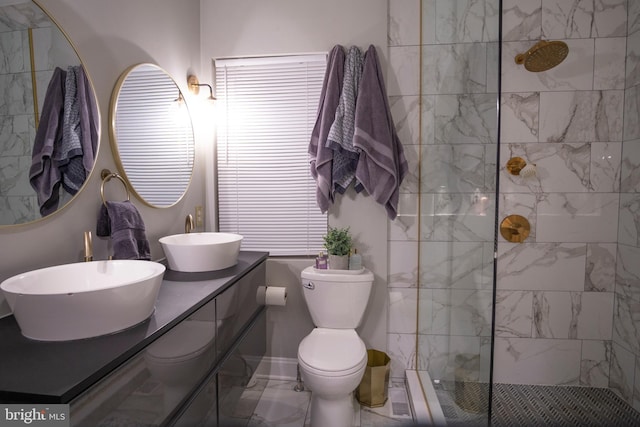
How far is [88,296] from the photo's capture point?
2.43 ft

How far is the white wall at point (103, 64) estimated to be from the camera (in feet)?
3.35

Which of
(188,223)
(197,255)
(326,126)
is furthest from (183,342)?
(326,126)

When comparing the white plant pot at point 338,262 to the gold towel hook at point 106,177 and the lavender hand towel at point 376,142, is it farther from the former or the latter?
the gold towel hook at point 106,177

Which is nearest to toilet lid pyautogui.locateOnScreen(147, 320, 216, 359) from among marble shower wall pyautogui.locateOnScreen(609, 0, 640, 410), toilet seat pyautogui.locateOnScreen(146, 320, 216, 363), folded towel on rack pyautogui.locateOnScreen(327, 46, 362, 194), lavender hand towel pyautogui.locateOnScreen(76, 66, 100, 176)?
toilet seat pyautogui.locateOnScreen(146, 320, 216, 363)

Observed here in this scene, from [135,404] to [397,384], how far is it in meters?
1.75

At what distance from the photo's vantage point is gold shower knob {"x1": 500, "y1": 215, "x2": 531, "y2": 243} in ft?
6.30

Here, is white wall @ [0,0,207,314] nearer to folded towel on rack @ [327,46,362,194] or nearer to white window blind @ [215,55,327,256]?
white window blind @ [215,55,327,256]

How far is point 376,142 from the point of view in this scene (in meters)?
1.83

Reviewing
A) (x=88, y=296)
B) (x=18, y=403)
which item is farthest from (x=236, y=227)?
(x=18, y=403)

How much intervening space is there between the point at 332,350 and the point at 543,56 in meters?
1.94

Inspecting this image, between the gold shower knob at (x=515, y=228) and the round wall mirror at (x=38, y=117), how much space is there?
2.21 meters

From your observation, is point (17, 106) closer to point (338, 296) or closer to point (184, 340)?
point (184, 340)

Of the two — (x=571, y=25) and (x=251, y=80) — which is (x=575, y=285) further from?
(x=251, y=80)

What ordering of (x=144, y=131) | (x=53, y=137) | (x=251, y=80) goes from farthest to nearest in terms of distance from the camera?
(x=251, y=80) < (x=144, y=131) < (x=53, y=137)
